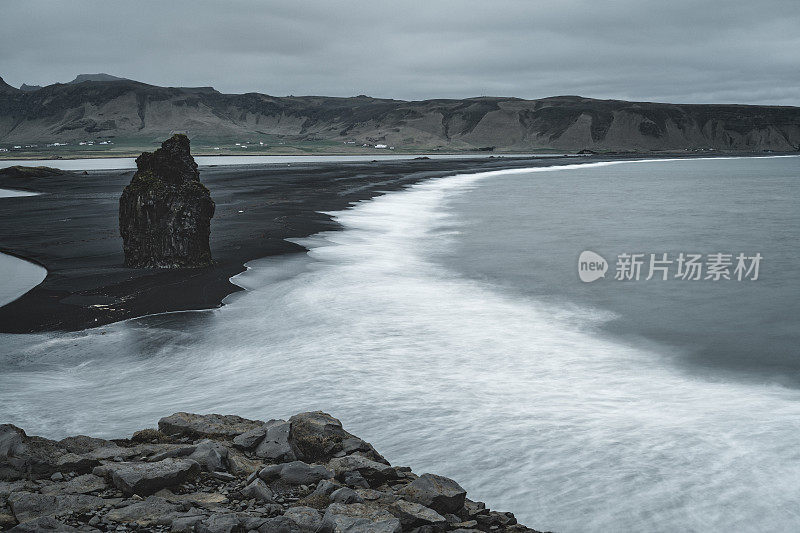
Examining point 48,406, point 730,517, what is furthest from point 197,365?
point 730,517

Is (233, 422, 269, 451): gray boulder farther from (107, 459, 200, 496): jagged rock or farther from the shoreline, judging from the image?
the shoreline

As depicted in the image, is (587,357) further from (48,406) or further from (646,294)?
(48,406)

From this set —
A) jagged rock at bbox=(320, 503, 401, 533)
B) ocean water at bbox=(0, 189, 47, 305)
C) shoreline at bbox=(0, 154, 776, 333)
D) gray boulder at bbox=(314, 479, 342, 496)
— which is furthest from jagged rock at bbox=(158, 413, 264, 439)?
ocean water at bbox=(0, 189, 47, 305)

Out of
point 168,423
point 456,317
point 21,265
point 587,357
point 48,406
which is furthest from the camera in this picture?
point 21,265

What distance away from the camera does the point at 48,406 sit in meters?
7.55

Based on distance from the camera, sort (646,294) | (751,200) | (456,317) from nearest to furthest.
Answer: (456,317) → (646,294) → (751,200)

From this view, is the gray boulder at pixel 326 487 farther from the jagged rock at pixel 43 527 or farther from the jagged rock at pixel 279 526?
the jagged rock at pixel 43 527

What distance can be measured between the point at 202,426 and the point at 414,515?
98.2 inches

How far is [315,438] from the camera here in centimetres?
565

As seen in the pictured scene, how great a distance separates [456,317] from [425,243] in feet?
33.5

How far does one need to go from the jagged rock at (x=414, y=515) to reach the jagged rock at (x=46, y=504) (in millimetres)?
2000

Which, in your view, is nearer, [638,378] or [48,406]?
[48,406]

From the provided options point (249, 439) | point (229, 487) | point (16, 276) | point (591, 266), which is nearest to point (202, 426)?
point (249, 439)

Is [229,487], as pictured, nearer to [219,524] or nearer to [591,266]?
[219,524]
